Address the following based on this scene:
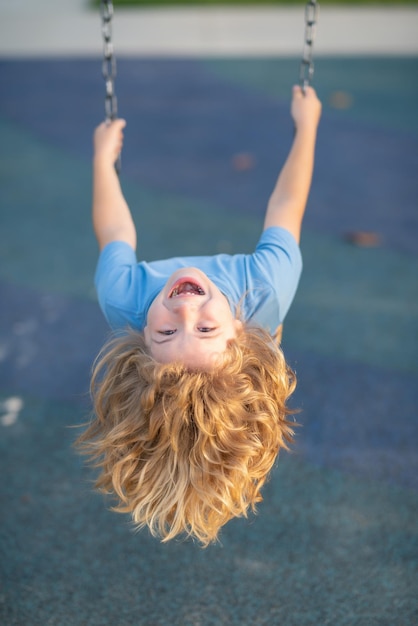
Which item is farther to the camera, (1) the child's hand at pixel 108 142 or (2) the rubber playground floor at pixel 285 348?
(1) the child's hand at pixel 108 142

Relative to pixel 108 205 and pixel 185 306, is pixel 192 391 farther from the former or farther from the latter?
pixel 108 205

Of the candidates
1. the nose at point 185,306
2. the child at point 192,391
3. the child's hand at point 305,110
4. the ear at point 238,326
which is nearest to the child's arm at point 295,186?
the child's hand at point 305,110

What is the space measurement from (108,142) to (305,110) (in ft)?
2.17

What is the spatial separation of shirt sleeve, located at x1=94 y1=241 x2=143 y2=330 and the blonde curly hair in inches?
4.9

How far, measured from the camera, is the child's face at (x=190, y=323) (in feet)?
5.71

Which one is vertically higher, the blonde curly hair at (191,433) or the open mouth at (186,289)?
the open mouth at (186,289)

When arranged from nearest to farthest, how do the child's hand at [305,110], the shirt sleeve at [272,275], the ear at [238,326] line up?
the ear at [238,326]
the shirt sleeve at [272,275]
the child's hand at [305,110]

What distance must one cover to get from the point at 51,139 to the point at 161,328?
4250 mm

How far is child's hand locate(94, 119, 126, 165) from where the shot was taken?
231 centimetres

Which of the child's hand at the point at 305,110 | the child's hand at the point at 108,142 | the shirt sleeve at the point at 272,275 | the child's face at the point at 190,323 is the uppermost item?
the child's hand at the point at 305,110

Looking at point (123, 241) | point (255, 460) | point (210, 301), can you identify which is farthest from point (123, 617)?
point (123, 241)

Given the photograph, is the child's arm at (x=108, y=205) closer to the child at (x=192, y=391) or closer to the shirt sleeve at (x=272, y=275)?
the child at (x=192, y=391)

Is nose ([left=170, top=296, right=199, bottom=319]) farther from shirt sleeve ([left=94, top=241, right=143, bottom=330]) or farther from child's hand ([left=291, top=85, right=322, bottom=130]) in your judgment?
child's hand ([left=291, top=85, right=322, bottom=130])

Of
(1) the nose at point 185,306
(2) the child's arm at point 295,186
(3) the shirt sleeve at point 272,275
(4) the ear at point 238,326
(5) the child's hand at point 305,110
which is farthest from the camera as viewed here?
(5) the child's hand at point 305,110
